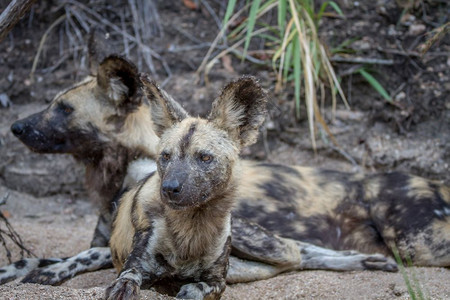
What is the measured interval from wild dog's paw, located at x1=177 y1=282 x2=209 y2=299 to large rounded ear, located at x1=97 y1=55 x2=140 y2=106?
1484 millimetres

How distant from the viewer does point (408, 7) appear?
5.53 m

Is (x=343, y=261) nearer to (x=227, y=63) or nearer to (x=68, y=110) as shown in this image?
(x=68, y=110)

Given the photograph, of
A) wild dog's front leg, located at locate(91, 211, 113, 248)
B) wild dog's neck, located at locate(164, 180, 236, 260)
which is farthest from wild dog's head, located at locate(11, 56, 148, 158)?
wild dog's neck, located at locate(164, 180, 236, 260)

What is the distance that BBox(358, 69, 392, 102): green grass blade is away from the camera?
16.8 ft

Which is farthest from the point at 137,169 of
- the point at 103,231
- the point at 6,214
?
the point at 6,214

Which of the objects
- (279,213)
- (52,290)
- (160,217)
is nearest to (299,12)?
(279,213)

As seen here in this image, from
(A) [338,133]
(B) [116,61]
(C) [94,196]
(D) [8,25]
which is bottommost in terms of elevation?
(A) [338,133]

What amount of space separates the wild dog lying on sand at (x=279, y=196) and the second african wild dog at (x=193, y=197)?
2.37ft

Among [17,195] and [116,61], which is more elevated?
[116,61]

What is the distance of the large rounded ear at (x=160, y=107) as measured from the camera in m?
2.90

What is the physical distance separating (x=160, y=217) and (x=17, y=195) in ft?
9.09

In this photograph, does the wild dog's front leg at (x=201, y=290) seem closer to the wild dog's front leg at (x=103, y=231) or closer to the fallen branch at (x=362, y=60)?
the wild dog's front leg at (x=103, y=231)

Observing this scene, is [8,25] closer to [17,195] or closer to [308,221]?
[308,221]

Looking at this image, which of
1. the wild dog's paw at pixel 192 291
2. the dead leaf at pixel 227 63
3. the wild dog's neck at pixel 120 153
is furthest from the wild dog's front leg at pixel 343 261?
the dead leaf at pixel 227 63
